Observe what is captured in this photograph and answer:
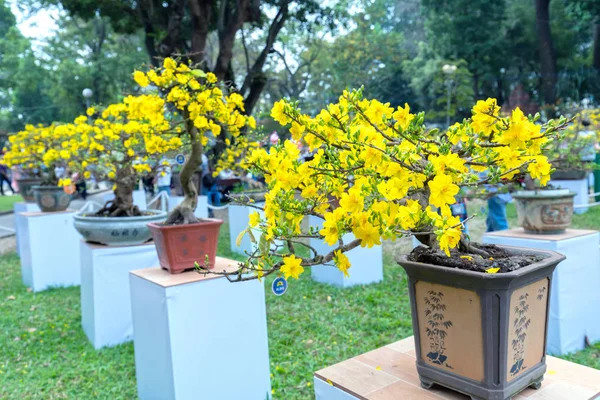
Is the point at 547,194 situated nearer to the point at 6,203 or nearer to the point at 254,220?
the point at 254,220

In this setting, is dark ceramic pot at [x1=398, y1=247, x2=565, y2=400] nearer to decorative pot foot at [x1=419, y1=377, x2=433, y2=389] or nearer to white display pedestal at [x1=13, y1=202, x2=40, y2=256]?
decorative pot foot at [x1=419, y1=377, x2=433, y2=389]

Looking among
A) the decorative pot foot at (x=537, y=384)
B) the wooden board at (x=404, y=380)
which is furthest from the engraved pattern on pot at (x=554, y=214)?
the decorative pot foot at (x=537, y=384)

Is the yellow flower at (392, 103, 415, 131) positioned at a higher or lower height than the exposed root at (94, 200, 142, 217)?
higher

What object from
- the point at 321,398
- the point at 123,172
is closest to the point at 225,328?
the point at 321,398

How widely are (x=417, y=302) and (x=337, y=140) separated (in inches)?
19.2

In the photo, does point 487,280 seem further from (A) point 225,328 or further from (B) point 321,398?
(A) point 225,328

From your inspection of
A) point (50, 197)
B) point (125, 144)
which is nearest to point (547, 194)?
point (125, 144)


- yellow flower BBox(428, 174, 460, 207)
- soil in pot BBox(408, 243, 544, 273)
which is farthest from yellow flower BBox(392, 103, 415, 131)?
soil in pot BBox(408, 243, 544, 273)

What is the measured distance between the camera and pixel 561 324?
2787 millimetres

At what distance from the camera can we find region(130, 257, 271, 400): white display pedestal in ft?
6.77

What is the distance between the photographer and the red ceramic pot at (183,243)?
228 centimetres

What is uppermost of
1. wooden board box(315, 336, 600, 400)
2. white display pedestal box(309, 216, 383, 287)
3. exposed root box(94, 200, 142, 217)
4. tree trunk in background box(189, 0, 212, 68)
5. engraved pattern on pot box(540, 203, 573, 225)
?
tree trunk in background box(189, 0, 212, 68)

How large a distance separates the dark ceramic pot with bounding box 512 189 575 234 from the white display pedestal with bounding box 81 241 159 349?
8.31 feet

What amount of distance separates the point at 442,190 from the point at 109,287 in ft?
9.19
